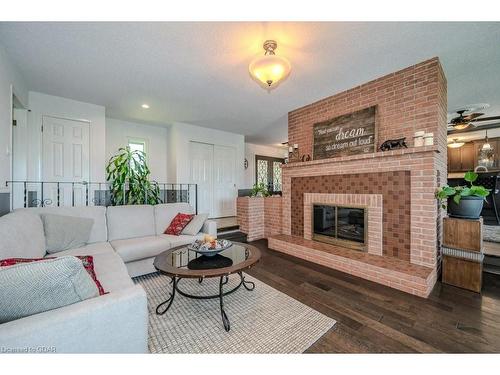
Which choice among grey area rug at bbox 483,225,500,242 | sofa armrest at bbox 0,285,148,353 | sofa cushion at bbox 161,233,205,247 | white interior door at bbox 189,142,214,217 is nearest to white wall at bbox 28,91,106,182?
white interior door at bbox 189,142,214,217

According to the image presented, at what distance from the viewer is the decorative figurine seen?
2.53m

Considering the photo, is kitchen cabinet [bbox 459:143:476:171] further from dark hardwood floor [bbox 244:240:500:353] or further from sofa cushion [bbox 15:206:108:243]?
sofa cushion [bbox 15:206:108:243]

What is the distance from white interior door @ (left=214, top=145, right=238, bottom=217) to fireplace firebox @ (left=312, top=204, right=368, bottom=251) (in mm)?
2886

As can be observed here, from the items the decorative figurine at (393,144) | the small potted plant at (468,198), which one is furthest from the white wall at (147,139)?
the small potted plant at (468,198)

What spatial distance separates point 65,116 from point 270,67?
3681 millimetres

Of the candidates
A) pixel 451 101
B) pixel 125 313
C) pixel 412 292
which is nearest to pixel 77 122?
pixel 125 313

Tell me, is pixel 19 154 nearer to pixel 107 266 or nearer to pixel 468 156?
pixel 107 266

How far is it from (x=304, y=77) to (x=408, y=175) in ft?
5.88

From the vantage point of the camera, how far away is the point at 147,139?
4953 millimetres

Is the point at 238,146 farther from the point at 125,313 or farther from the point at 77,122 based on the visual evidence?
the point at 125,313

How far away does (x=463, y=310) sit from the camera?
178 cm

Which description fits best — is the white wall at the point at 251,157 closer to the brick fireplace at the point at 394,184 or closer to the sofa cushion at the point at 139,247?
the brick fireplace at the point at 394,184

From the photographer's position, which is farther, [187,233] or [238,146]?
[238,146]

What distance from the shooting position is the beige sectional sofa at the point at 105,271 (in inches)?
32.0
